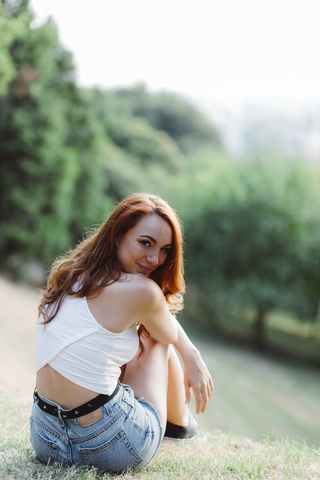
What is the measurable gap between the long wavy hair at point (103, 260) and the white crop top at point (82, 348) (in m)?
0.07

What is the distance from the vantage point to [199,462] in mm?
2393

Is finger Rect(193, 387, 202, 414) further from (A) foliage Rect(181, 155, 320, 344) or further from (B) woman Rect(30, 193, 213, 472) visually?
(A) foliage Rect(181, 155, 320, 344)

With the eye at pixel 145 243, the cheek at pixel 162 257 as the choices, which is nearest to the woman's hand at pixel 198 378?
the cheek at pixel 162 257

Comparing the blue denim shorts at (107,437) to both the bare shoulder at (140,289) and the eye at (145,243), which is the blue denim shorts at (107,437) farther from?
the eye at (145,243)

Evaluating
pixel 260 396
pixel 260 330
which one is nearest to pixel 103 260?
pixel 260 396

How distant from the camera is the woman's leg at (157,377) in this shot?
89.3 inches

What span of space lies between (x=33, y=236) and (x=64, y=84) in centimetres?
589

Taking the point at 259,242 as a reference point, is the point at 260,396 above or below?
below

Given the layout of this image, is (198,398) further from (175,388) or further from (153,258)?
(153,258)

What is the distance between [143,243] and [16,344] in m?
6.49

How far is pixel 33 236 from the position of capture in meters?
15.4

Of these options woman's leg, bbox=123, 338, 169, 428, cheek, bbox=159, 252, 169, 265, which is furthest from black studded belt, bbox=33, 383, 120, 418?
cheek, bbox=159, 252, 169, 265

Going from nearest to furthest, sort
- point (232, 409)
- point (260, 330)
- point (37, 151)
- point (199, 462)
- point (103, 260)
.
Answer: point (103, 260), point (199, 462), point (232, 409), point (37, 151), point (260, 330)

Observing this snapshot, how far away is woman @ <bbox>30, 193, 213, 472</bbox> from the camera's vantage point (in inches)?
77.4
